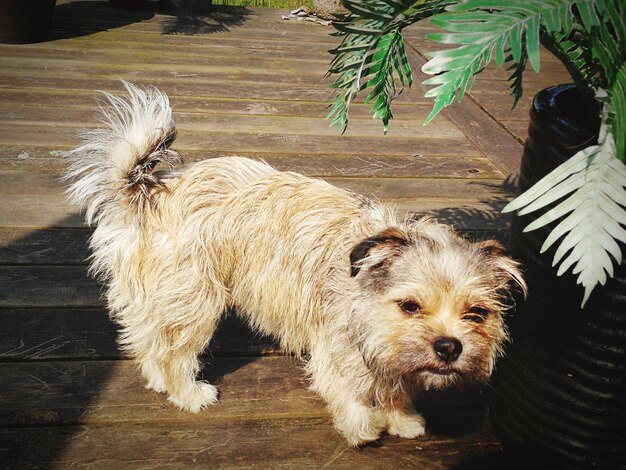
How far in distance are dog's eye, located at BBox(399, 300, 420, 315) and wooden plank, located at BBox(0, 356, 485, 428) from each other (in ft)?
2.22

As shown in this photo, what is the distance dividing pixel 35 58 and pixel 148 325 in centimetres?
391

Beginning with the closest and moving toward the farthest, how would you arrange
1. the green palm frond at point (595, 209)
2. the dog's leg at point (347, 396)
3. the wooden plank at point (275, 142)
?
the green palm frond at point (595, 209) → the dog's leg at point (347, 396) → the wooden plank at point (275, 142)

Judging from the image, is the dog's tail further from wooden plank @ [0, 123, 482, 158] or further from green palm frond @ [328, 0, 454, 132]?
wooden plank @ [0, 123, 482, 158]

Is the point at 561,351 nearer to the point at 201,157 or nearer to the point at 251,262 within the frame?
the point at 251,262

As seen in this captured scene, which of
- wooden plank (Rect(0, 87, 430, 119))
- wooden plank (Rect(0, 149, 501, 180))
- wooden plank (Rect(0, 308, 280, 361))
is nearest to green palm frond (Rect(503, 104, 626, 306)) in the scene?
wooden plank (Rect(0, 308, 280, 361))

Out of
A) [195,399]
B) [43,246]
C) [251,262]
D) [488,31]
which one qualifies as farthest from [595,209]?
A: [43,246]

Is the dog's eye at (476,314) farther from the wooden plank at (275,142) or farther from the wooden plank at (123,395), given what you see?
the wooden plank at (275,142)

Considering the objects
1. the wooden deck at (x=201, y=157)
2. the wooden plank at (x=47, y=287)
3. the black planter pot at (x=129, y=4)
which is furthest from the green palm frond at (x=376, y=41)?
the black planter pot at (x=129, y=4)

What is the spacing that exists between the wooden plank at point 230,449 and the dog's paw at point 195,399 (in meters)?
0.09

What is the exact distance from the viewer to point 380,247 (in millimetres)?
2039

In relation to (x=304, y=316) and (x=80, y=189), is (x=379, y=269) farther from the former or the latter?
(x=80, y=189)

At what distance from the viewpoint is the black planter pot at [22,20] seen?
17.5 feet

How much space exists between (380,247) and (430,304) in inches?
10.0

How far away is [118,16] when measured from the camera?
21.7ft
